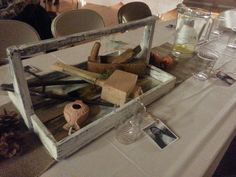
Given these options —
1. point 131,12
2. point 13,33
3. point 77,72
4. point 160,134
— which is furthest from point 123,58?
point 131,12

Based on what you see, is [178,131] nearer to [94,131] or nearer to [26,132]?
[94,131]

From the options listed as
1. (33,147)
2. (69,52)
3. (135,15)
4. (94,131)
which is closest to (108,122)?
(94,131)

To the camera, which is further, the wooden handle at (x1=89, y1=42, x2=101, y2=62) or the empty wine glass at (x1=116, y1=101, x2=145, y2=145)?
the wooden handle at (x1=89, y1=42, x2=101, y2=62)

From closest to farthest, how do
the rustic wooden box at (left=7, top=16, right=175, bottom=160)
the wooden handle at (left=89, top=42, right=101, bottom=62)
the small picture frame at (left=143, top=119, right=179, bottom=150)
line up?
1. the rustic wooden box at (left=7, top=16, right=175, bottom=160)
2. the small picture frame at (left=143, top=119, right=179, bottom=150)
3. the wooden handle at (left=89, top=42, right=101, bottom=62)

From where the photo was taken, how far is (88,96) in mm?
650

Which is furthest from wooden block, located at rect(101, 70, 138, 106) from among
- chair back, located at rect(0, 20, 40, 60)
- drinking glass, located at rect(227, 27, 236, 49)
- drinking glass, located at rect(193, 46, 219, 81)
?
drinking glass, located at rect(227, 27, 236, 49)

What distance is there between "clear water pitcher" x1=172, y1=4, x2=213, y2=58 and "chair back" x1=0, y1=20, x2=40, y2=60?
2.22ft

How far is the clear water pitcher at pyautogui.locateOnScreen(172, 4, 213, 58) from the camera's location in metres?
1.06

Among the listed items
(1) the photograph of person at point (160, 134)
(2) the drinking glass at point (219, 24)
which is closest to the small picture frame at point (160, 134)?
(1) the photograph of person at point (160, 134)

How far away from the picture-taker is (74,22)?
1283 millimetres

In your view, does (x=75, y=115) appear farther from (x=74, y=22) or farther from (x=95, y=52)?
(x=74, y=22)

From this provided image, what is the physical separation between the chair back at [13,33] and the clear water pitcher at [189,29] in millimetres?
676

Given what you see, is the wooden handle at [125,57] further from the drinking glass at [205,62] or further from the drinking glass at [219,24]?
the drinking glass at [219,24]

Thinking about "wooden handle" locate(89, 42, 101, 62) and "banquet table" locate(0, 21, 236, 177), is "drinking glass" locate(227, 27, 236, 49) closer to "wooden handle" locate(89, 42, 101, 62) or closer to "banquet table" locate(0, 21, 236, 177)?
"banquet table" locate(0, 21, 236, 177)
